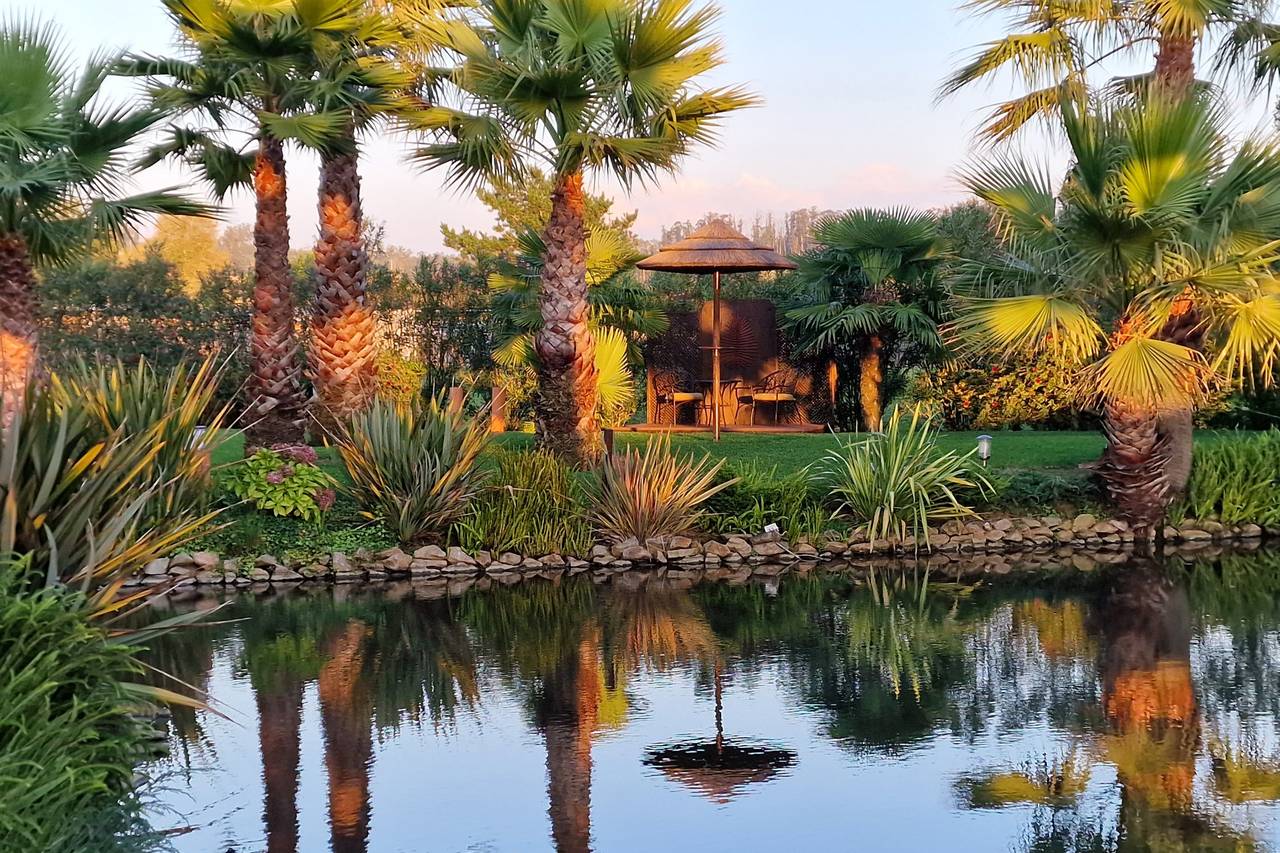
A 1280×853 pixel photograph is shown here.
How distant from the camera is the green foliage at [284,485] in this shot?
1300cm

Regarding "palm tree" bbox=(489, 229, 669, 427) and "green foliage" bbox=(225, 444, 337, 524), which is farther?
"palm tree" bbox=(489, 229, 669, 427)

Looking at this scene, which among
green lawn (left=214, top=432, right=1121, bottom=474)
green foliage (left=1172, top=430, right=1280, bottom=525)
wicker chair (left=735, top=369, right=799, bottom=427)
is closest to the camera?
green foliage (left=1172, top=430, right=1280, bottom=525)

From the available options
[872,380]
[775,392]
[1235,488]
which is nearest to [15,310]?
[775,392]

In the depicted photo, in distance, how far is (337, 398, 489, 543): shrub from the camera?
12.9 m

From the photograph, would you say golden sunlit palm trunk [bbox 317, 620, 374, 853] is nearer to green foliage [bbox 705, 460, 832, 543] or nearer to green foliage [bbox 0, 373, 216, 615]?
green foliage [bbox 0, 373, 216, 615]

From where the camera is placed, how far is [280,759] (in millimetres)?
6969

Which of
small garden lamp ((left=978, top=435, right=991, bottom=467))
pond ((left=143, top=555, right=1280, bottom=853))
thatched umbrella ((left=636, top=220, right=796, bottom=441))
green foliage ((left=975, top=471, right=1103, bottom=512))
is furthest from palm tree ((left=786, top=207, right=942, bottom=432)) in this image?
pond ((left=143, top=555, right=1280, bottom=853))

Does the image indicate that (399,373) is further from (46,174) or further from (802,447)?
(46,174)

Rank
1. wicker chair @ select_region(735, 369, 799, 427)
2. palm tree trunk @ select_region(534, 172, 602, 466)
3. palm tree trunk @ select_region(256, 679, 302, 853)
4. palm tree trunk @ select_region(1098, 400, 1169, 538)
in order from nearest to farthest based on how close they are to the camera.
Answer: palm tree trunk @ select_region(256, 679, 302, 853), palm tree trunk @ select_region(1098, 400, 1169, 538), palm tree trunk @ select_region(534, 172, 602, 466), wicker chair @ select_region(735, 369, 799, 427)

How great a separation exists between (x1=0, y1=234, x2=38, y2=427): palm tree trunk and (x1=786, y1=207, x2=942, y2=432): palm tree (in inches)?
440

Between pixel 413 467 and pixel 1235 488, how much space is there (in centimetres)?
869

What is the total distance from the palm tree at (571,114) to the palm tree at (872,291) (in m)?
5.14

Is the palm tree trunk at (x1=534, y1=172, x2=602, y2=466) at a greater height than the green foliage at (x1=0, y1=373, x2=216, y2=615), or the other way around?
the palm tree trunk at (x1=534, y1=172, x2=602, y2=466)

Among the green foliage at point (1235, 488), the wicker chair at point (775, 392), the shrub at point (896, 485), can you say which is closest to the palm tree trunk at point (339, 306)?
the shrub at point (896, 485)
